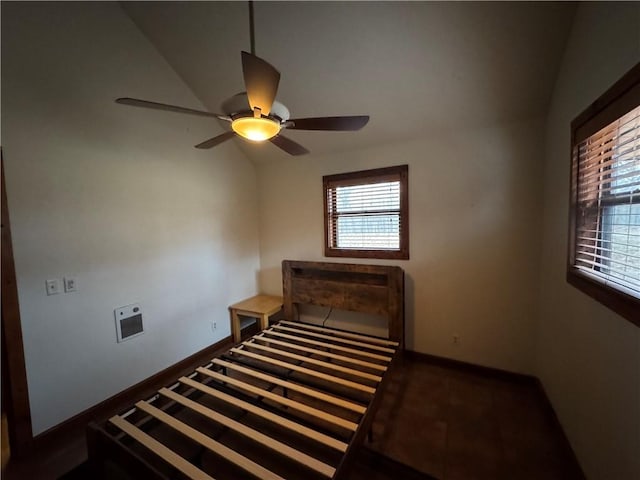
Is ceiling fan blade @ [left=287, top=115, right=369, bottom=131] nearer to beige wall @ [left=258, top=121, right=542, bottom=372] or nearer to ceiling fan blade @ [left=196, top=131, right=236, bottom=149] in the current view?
ceiling fan blade @ [left=196, top=131, right=236, bottom=149]

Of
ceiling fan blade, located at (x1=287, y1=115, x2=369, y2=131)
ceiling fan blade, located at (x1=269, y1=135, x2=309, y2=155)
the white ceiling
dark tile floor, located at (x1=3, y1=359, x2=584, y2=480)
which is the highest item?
the white ceiling

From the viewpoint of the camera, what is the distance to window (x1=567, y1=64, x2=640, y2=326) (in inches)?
41.4

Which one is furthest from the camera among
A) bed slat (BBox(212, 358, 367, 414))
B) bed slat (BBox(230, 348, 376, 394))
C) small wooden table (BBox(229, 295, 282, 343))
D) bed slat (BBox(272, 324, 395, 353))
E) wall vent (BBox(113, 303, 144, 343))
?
small wooden table (BBox(229, 295, 282, 343))

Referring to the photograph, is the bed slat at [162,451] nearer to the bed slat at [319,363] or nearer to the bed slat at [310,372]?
the bed slat at [310,372]

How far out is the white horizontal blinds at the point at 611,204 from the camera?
3.53 ft

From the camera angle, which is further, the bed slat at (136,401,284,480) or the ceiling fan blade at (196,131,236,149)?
the ceiling fan blade at (196,131,236,149)

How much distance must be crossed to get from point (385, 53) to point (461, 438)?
2741mm

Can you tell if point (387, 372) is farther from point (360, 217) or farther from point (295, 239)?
point (295, 239)

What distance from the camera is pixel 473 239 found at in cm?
241

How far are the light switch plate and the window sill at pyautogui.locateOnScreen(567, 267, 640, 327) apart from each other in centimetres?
315

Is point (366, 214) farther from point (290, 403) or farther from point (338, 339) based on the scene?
point (290, 403)

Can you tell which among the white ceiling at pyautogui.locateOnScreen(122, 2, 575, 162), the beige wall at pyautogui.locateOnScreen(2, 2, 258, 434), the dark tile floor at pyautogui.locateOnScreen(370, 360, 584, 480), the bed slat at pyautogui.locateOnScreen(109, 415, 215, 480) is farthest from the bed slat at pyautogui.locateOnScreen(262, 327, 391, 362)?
the white ceiling at pyautogui.locateOnScreen(122, 2, 575, 162)

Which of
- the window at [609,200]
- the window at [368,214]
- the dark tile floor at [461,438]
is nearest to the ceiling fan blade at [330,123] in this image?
the window at [609,200]

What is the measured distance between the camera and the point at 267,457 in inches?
62.9
